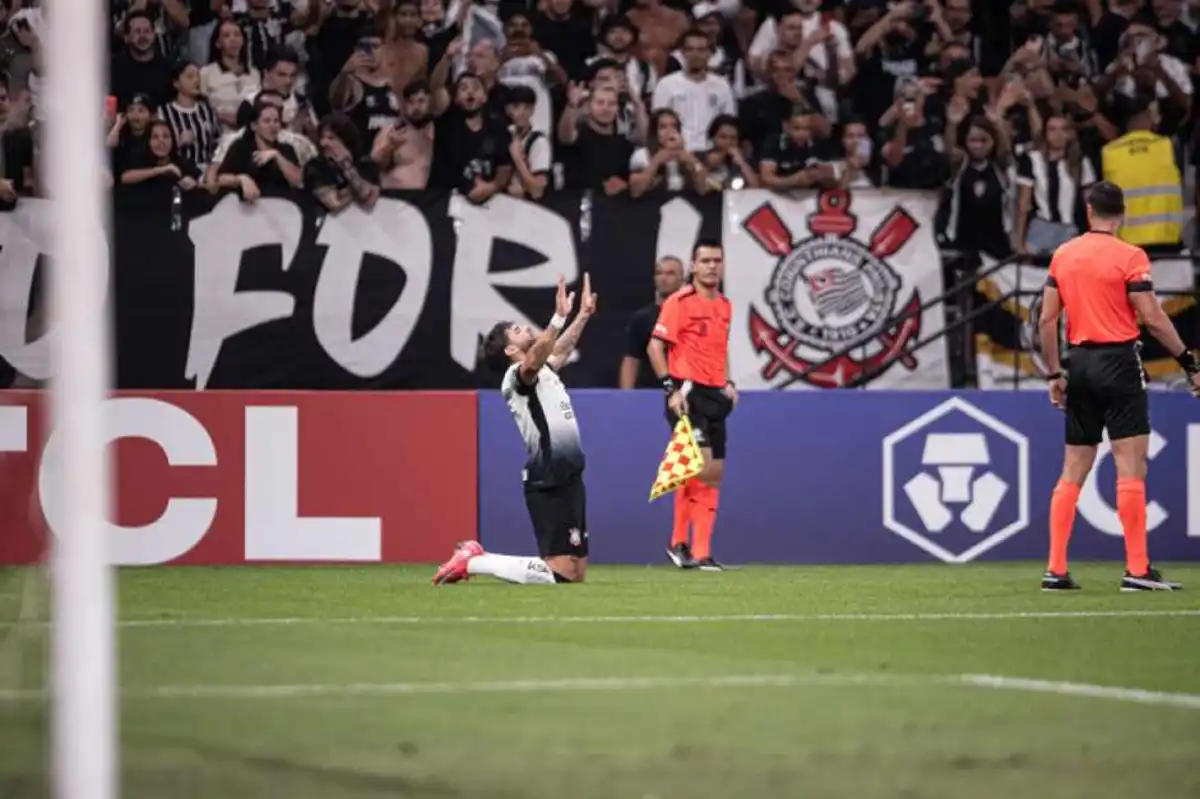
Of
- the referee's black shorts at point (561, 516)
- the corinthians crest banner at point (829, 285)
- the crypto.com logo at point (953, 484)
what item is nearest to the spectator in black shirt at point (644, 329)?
the corinthians crest banner at point (829, 285)

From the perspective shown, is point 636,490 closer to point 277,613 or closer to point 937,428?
point 937,428

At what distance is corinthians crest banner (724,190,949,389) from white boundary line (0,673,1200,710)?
385 inches

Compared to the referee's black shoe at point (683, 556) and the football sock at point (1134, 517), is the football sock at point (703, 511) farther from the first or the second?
the football sock at point (1134, 517)

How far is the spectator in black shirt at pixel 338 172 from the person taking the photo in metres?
17.5

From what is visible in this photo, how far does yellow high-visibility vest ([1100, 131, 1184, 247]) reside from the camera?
19.1 meters

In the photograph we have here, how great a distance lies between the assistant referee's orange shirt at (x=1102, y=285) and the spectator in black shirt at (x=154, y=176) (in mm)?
7186

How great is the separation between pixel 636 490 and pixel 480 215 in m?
2.50

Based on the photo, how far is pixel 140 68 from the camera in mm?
18219

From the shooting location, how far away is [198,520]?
1623 cm

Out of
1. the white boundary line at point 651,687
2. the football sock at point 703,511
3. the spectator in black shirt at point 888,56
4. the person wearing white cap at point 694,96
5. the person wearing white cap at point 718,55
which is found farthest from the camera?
the spectator in black shirt at point 888,56

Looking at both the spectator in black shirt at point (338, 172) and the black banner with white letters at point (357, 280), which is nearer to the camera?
the black banner with white letters at point (357, 280)

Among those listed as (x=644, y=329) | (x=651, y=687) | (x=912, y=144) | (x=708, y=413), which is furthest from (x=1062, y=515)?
(x=912, y=144)

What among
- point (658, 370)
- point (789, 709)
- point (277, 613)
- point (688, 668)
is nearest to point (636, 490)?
point (658, 370)

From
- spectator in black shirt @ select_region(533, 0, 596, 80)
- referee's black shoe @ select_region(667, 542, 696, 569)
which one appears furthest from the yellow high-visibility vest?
referee's black shoe @ select_region(667, 542, 696, 569)
